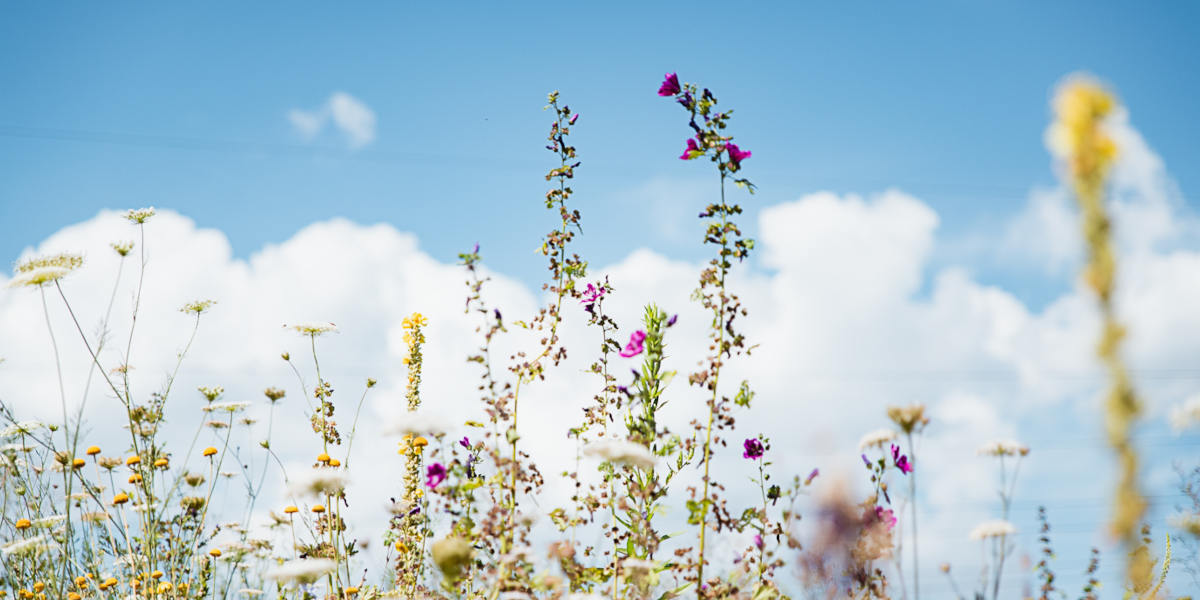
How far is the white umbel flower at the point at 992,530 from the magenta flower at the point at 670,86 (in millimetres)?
2587

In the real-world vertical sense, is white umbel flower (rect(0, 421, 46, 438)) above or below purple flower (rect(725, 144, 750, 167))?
below

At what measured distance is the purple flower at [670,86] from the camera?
435cm

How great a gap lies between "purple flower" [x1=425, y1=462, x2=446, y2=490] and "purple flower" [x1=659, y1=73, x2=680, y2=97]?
2.28 m

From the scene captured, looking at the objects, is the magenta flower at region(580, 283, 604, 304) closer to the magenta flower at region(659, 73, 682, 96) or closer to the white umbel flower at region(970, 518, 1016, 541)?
the magenta flower at region(659, 73, 682, 96)

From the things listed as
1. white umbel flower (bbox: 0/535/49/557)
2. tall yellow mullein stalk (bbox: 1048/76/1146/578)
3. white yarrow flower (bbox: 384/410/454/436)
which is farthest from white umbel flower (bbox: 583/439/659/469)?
white umbel flower (bbox: 0/535/49/557)

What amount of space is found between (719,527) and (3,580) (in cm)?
534

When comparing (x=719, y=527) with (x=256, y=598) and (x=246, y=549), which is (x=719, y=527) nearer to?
(x=246, y=549)

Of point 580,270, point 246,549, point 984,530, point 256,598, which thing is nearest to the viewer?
point 984,530

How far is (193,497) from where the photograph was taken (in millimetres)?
5551

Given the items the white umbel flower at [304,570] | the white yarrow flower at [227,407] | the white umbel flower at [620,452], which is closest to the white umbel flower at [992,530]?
the white umbel flower at [620,452]

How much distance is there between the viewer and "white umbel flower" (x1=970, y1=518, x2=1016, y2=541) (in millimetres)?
3055

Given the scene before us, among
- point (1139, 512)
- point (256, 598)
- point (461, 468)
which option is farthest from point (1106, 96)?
point (256, 598)

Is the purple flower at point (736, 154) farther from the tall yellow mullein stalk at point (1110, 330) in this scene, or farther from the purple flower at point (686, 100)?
the tall yellow mullein stalk at point (1110, 330)

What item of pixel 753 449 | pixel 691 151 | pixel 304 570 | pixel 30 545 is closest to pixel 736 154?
pixel 691 151
